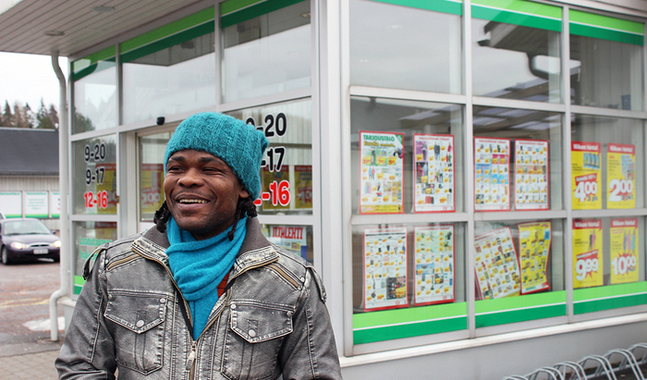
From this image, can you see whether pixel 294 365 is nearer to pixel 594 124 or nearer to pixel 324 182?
pixel 324 182

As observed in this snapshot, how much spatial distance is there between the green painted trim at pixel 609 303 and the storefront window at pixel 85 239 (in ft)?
16.7

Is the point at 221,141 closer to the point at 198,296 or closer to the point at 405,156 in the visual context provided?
the point at 198,296

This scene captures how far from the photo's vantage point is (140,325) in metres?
1.71

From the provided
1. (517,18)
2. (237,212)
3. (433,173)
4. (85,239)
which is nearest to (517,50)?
(517,18)

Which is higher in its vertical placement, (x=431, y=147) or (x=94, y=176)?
(x=431, y=147)

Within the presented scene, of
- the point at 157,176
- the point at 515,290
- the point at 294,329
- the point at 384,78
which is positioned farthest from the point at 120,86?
the point at 294,329

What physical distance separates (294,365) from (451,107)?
3723 mm

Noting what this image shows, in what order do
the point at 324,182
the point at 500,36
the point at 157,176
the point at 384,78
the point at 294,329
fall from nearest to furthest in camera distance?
the point at 294,329 → the point at 324,182 → the point at 384,78 → the point at 500,36 → the point at 157,176

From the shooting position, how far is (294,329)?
1.82m

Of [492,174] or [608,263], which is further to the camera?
[608,263]

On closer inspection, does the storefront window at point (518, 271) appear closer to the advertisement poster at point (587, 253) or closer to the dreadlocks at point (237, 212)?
the advertisement poster at point (587, 253)

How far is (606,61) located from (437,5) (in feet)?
7.11

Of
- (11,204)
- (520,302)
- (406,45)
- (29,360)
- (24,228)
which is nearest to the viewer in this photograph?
(406,45)

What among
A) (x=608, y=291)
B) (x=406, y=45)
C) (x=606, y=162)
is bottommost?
(x=608, y=291)
